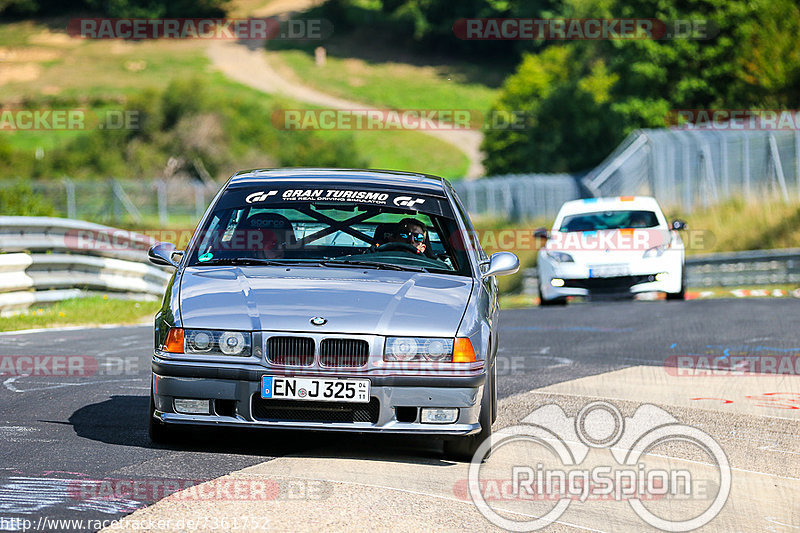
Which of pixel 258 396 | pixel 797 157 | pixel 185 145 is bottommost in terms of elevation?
pixel 258 396

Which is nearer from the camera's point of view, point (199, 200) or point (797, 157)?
point (797, 157)

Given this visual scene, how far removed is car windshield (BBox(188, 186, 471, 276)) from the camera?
7.61m

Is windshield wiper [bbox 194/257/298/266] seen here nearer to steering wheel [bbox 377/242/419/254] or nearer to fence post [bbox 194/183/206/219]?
steering wheel [bbox 377/242/419/254]

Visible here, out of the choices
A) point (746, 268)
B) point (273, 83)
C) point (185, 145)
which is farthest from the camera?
point (273, 83)

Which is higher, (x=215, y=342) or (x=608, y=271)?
(x=608, y=271)

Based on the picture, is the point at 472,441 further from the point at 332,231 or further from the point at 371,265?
the point at 332,231

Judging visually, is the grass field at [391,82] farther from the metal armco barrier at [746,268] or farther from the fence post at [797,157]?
the metal armco barrier at [746,268]

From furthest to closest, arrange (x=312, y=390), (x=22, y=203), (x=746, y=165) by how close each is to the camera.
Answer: (x=746, y=165) < (x=22, y=203) < (x=312, y=390)

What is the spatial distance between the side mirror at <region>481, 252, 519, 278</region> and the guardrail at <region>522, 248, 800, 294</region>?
1744 centimetres

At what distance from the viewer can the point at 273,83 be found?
10212cm

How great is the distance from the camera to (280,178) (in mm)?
8188

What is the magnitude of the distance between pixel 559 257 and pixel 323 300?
42.3 ft

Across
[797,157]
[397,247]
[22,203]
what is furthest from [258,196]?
[797,157]

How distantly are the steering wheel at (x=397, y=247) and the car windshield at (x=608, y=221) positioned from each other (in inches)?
478
